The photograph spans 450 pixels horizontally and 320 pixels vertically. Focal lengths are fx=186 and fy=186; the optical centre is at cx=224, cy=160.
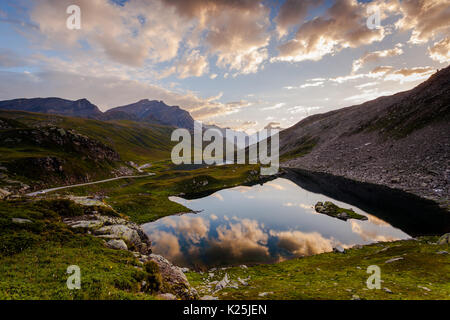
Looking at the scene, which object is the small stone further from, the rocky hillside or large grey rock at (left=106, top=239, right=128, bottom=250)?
the rocky hillside

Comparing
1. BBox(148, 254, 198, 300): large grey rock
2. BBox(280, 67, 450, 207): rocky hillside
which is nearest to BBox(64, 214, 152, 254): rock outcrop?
BBox(148, 254, 198, 300): large grey rock

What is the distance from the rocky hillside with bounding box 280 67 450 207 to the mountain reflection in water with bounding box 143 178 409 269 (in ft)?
98.0

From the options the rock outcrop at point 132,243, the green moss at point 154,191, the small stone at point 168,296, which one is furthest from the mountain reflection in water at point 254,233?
the small stone at point 168,296

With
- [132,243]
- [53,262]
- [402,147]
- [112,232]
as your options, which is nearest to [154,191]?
[112,232]

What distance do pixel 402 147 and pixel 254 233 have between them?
91848 millimetres

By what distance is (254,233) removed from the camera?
40.1 metres

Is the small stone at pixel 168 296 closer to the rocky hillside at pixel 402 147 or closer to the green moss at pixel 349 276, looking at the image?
the green moss at pixel 349 276

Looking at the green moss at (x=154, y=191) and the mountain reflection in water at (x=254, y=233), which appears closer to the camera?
the mountain reflection in water at (x=254, y=233)

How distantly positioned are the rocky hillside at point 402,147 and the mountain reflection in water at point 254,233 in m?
29.9

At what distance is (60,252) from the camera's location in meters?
14.8

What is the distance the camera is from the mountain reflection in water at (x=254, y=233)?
3192 cm

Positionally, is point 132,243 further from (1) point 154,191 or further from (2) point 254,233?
(1) point 154,191

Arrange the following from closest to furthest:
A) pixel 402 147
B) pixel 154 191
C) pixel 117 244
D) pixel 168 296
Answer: pixel 168 296 → pixel 117 244 → pixel 154 191 → pixel 402 147
